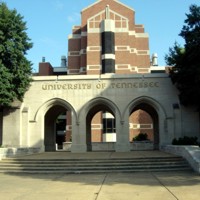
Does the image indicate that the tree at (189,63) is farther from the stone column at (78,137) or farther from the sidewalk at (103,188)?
the sidewalk at (103,188)

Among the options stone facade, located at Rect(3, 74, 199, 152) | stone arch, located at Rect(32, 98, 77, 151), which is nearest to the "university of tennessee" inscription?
stone facade, located at Rect(3, 74, 199, 152)

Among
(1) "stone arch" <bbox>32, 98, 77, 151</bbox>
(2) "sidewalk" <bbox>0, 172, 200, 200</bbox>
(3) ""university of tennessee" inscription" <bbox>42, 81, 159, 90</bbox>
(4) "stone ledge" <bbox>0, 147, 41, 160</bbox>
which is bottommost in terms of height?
(2) "sidewalk" <bbox>0, 172, 200, 200</bbox>

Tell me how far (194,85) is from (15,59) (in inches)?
534

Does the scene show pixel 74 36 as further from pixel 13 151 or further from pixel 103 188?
pixel 103 188

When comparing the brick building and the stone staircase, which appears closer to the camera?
the stone staircase

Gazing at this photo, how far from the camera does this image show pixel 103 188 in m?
11.8

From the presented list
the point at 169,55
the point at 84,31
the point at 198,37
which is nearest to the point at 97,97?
the point at 169,55

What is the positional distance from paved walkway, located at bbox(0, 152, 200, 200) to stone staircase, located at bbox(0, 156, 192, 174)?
191cm

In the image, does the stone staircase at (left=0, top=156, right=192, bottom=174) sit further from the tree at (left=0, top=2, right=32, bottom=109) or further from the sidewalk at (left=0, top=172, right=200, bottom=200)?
the tree at (left=0, top=2, right=32, bottom=109)

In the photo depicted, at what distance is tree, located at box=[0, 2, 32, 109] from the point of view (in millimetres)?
26078

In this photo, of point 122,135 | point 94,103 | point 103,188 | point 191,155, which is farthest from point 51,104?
point 103,188

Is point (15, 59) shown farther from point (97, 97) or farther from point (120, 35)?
point (120, 35)

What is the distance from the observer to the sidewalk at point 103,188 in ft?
33.6

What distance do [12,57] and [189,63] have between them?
13.3 metres
